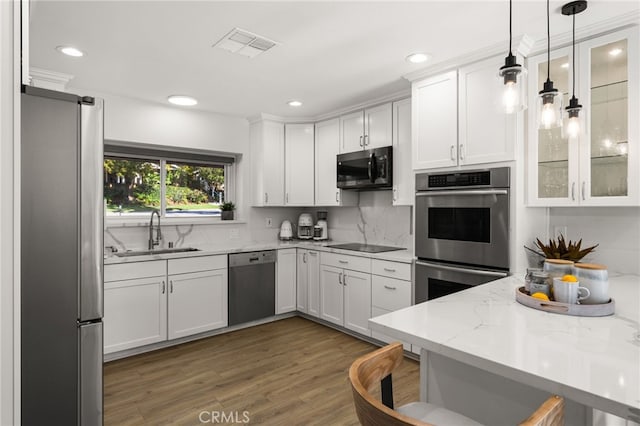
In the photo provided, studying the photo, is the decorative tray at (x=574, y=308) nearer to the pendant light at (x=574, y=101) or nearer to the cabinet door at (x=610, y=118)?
the pendant light at (x=574, y=101)

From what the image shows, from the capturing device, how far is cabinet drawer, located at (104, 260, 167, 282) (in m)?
2.98

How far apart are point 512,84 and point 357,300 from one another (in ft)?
8.17

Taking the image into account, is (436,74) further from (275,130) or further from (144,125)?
(144,125)

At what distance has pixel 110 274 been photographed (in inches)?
117

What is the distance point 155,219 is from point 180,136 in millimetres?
913

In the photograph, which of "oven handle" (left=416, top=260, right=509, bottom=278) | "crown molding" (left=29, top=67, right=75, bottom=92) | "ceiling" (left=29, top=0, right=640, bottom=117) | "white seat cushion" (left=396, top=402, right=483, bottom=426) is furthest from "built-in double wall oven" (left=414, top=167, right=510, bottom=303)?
"crown molding" (left=29, top=67, right=75, bottom=92)

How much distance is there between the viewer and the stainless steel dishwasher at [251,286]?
12.1ft

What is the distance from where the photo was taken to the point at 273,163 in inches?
169

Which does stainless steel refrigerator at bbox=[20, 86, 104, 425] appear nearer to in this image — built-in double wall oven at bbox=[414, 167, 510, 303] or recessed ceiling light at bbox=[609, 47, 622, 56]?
built-in double wall oven at bbox=[414, 167, 510, 303]

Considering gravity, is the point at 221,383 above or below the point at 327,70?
below

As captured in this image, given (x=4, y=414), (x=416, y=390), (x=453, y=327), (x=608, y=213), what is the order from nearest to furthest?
(x=4, y=414)
(x=453, y=327)
(x=608, y=213)
(x=416, y=390)

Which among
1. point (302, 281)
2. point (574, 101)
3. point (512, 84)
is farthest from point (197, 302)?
point (574, 101)

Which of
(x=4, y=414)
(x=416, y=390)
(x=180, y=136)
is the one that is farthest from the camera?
(x=180, y=136)

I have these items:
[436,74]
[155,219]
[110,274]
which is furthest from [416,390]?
[155,219]
